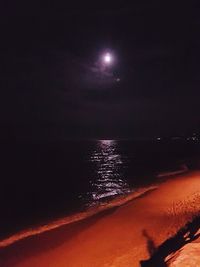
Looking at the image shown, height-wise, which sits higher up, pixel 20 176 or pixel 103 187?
pixel 20 176

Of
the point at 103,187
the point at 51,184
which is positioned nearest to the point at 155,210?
the point at 103,187

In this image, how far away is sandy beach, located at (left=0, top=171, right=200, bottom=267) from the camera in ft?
43.5

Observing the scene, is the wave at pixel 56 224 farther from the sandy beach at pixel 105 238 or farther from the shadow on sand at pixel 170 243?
the shadow on sand at pixel 170 243

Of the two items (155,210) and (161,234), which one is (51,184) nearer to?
(155,210)

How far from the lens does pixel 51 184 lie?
44.2m

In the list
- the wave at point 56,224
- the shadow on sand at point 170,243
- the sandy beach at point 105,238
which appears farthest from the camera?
the wave at point 56,224

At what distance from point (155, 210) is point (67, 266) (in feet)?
31.5

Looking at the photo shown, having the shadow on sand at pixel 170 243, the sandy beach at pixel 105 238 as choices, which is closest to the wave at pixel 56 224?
the sandy beach at pixel 105 238

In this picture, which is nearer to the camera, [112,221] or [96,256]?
[96,256]

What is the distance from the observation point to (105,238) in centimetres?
1567

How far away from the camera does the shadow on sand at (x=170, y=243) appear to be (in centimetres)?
1186

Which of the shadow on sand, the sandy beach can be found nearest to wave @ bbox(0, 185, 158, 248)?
the sandy beach

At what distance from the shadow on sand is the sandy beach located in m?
0.27

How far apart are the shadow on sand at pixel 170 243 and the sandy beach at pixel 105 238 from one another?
0.27 m
